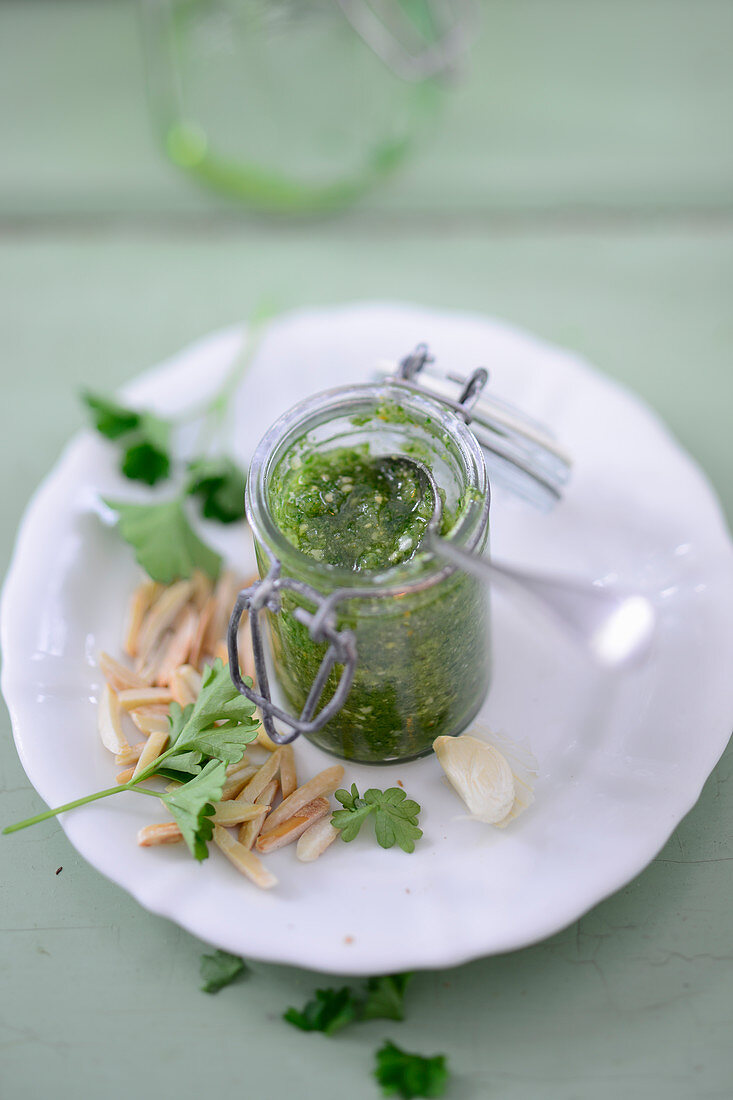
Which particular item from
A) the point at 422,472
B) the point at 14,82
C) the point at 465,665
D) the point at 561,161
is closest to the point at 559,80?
the point at 561,161

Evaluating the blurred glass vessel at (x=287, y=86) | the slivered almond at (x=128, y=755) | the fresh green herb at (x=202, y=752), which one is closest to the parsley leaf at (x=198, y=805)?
the fresh green herb at (x=202, y=752)

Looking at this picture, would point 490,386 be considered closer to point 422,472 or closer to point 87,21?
point 422,472

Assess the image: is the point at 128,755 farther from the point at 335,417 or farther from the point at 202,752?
the point at 335,417

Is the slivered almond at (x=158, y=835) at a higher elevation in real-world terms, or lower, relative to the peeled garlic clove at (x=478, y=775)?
lower

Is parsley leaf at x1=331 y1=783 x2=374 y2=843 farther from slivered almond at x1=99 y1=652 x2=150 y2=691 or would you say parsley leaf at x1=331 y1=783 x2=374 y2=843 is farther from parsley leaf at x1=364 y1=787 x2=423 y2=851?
slivered almond at x1=99 y1=652 x2=150 y2=691

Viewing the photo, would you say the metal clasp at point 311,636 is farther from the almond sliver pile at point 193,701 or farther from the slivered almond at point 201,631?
the slivered almond at point 201,631

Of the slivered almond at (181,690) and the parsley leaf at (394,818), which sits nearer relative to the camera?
the parsley leaf at (394,818)
